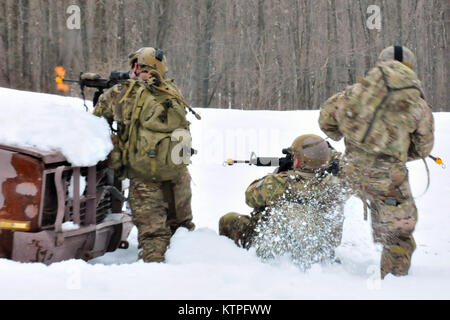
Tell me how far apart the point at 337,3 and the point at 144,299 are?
11414mm

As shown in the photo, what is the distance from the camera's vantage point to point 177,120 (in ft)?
11.6

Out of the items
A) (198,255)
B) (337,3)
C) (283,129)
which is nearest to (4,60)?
(283,129)

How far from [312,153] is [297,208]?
Answer: 15.8 inches

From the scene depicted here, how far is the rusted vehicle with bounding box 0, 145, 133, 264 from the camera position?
269 cm

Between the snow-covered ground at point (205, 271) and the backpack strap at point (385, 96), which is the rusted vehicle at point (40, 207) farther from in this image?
the backpack strap at point (385, 96)

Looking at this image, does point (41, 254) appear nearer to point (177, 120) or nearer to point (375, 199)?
point (177, 120)

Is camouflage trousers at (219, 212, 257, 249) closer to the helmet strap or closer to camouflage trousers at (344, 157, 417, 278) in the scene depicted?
camouflage trousers at (344, 157, 417, 278)

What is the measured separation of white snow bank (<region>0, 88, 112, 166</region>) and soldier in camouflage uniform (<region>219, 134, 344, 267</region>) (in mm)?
1182

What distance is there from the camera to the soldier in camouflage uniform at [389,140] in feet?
9.77

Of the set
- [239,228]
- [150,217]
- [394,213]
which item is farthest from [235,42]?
[394,213]

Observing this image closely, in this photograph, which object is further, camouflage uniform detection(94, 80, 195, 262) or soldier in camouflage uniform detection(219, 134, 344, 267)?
camouflage uniform detection(94, 80, 195, 262)

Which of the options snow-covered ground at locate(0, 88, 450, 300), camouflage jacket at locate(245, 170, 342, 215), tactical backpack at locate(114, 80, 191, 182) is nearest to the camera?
snow-covered ground at locate(0, 88, 450, 300)

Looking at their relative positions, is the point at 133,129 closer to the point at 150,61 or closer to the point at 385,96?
the point at 150,61

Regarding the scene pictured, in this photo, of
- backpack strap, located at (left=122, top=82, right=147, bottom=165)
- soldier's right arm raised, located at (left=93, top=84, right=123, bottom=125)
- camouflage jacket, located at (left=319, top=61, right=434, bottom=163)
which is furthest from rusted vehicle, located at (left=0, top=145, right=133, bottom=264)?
camouflage jacket, located at (left=319, top=61, right=434, bottom=163)
